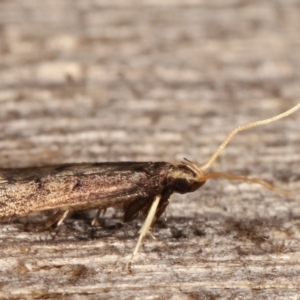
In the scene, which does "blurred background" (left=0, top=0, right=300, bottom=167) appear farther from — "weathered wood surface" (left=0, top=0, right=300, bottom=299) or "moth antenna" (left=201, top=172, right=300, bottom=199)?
"moth antenna" (left=201, top=172, right=300, bottom=199)

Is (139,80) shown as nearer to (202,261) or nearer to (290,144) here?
(290,144)

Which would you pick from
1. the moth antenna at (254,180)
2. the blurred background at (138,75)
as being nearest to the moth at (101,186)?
the moth antenna at (254,180)

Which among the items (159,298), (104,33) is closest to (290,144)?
(159,298)

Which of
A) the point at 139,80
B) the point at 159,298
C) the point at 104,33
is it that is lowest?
the point at 159,298

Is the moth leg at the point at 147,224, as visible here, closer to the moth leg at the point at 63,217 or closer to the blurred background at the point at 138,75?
the moth leg at the point at 63,217

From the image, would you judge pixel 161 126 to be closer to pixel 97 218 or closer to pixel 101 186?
pixel 101 186
